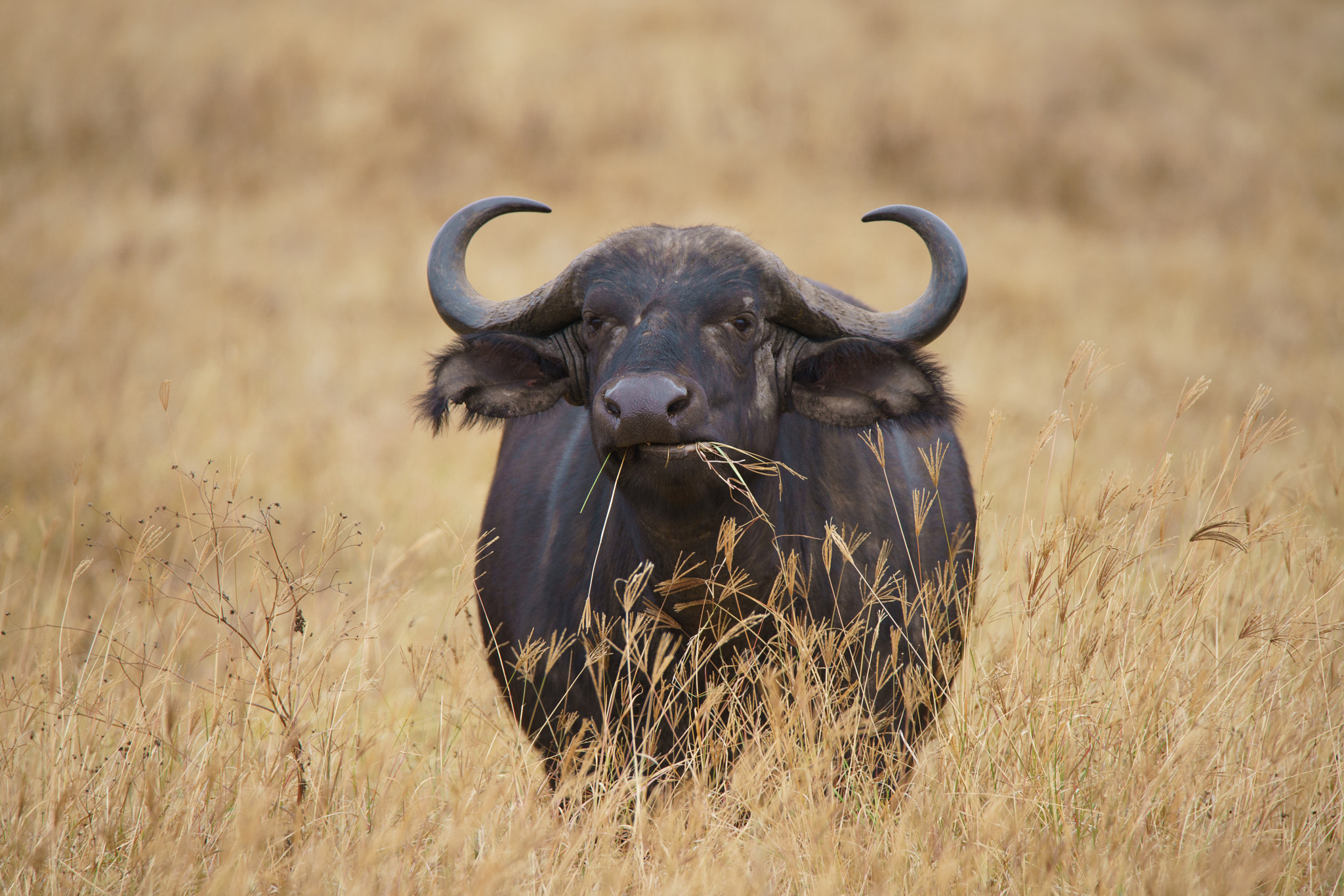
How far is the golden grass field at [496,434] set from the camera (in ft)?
8.32

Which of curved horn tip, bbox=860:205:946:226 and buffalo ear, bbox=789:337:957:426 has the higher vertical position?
curved horn tip, bbox=860:205:946:226

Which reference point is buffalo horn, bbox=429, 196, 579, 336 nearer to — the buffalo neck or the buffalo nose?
the buffalo neck

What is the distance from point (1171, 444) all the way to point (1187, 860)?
21.5 feet

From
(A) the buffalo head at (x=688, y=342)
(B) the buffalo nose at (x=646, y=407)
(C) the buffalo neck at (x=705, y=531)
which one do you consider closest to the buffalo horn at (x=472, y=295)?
(A) the buffalo head at (x=688, y=342)

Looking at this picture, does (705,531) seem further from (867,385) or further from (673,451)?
(867,385)

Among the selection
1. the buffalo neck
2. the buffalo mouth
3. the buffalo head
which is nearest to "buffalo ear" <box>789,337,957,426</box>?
the buffalo head

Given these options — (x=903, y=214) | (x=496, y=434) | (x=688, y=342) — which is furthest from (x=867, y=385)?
(x=496, y=434)

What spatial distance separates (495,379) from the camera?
11.0 ft

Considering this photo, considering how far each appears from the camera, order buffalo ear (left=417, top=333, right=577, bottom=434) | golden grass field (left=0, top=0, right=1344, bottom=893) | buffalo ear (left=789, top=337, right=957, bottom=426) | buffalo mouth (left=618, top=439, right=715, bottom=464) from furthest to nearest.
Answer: buffalo ear (left=417, top=333, right=577, bottom=434), buffalo ear (left=789, top=337, right=957, bottom=426), buffalo mouth (left=618, top=439, right=715, bottom=464), golden grass field (left=0, top=0, right=1344, bottom=893)

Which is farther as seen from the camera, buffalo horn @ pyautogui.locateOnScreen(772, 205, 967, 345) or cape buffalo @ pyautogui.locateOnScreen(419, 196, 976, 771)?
buffalo horn @ pyautogui.locateOnScreen(772, 205, 967, 345)

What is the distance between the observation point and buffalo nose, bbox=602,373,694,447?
257cm

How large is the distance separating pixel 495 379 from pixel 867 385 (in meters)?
1.20

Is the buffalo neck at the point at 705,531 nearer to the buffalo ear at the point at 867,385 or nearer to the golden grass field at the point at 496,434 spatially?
the buffalo ear at the point at 867,385

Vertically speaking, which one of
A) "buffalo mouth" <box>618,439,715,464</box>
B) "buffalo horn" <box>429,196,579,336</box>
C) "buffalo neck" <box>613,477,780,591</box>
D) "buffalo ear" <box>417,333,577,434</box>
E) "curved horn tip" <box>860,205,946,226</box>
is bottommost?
"buffalo neck" <box>613,477,780,591</box>
